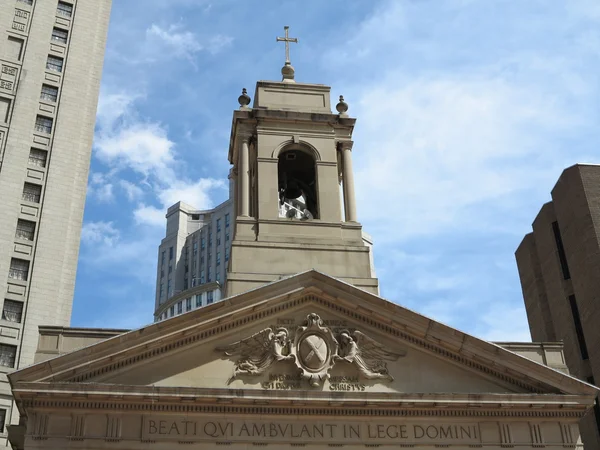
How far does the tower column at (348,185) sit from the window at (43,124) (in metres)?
29.4

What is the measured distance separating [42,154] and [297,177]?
2627 centimetres

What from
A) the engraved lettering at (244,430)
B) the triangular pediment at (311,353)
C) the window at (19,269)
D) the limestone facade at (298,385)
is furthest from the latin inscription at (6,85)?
the engraved lettering at (244,430)

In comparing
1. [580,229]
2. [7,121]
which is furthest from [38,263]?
[580,229]

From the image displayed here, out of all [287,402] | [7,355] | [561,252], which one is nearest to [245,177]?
[287,402]

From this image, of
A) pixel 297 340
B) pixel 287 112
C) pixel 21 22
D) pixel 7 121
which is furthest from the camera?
pixel 21 22

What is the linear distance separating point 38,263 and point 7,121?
33.8 feet

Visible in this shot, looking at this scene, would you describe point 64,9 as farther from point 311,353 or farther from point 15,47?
point 311,353

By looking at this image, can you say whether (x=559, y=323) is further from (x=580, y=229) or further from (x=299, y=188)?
(x=299, y=188)

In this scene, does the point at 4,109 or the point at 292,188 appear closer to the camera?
the point at 292,188

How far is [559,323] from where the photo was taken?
47.9 meters

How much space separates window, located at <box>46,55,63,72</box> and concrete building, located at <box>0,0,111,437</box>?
7 centimetres

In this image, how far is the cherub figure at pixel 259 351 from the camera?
951 inches

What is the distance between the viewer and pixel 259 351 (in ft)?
80.5

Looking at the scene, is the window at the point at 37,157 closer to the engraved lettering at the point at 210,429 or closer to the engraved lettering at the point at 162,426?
the engraved lettering at the point at 162,426
